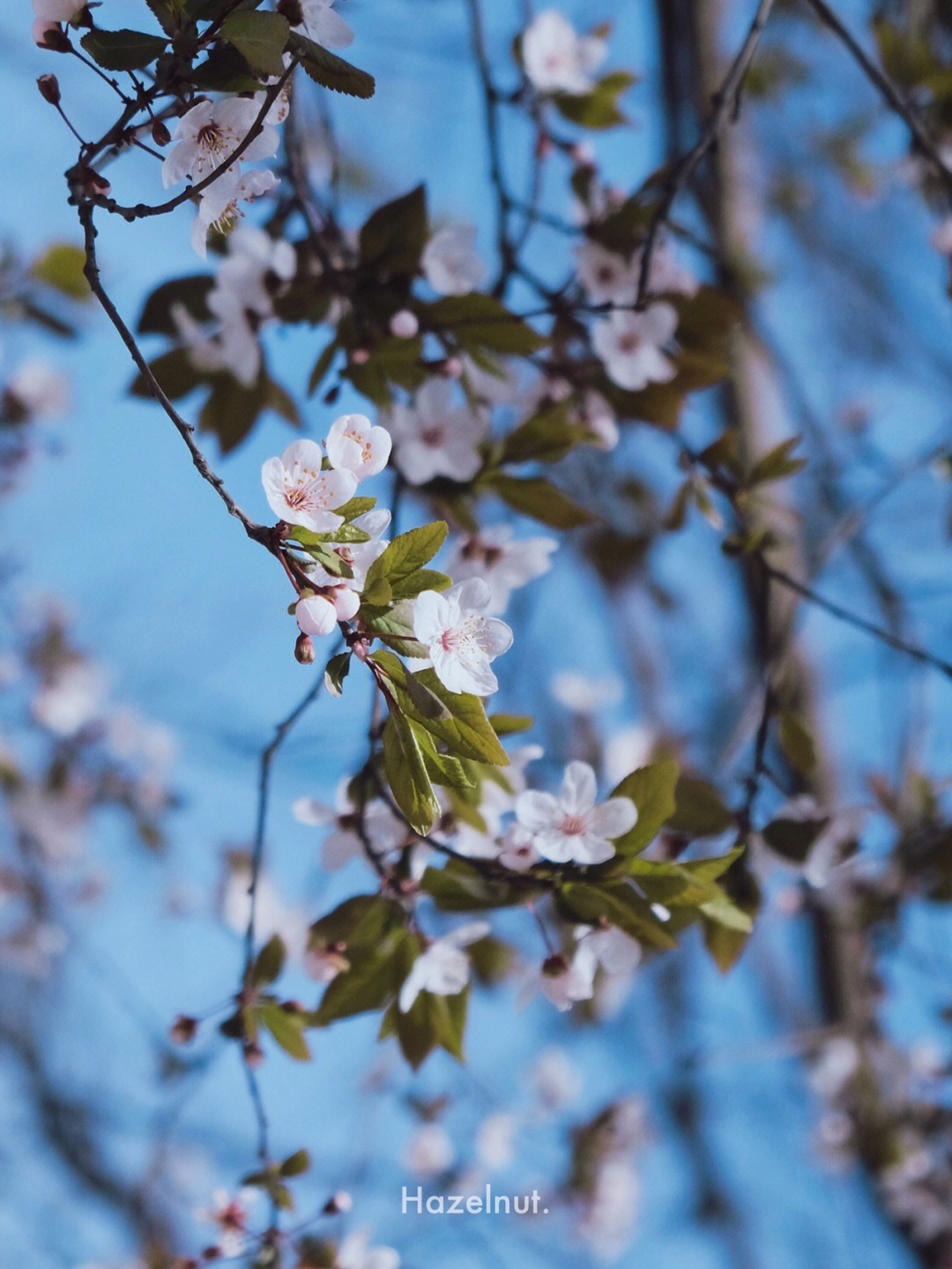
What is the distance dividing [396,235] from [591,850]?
61cm

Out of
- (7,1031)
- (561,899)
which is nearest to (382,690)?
(561,899)

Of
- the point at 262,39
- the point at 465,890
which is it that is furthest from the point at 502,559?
the point at 262,39

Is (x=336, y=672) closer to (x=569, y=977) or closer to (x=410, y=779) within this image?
(x=410, y=779)

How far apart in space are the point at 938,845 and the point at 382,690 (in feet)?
3.37

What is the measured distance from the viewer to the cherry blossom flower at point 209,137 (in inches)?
24.3

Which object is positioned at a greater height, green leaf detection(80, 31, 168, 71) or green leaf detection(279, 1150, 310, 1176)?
green leaf detection(80, 31, 168, 71)

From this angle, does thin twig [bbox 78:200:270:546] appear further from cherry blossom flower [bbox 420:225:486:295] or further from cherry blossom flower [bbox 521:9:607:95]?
cherry blossom flower [bbox 521:9:607:95]

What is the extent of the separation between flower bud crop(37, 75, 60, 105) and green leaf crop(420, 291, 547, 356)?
0.40m

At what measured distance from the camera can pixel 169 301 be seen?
1071 mm

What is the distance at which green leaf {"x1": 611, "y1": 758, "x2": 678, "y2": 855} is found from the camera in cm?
79

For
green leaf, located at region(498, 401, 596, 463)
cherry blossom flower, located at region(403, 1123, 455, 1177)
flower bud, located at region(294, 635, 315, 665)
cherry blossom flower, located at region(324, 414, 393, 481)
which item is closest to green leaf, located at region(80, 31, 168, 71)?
cherry blossom flower, located at region(324, 414, 393, 481)

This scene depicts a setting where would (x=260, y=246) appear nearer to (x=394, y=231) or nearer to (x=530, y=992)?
(x=394, y=231)

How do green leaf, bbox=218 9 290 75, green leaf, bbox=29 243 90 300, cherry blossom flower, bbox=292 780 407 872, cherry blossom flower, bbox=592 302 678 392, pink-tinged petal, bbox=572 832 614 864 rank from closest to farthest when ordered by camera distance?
1. green leaf, bbox=218 9 290 75
2. pink-tinged petal, bbox=572 832 614 864
3. cherry blossom flower, bbox=292 780 407 872
4. cherry blossom flower, bbox=592 302 678 392
5. green leaf, bbox=29 243 90 300

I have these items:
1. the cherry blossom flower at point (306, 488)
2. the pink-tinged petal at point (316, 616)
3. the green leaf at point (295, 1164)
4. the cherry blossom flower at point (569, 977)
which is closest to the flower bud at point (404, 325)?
the cherry blossom flower at point (306, 488)
